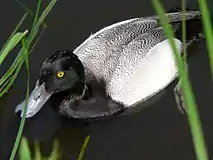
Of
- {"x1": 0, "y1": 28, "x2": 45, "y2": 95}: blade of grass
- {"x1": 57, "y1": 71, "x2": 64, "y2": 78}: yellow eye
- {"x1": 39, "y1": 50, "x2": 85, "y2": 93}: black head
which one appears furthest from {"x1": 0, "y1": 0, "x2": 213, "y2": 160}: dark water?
{"x1": 57, "y1": 71, "x2": 64, "y2": 78}: yellow eye

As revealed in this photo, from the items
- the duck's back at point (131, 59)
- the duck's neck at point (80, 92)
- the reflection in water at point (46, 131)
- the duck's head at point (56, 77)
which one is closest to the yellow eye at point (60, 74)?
the duck's head at point (56, 77)

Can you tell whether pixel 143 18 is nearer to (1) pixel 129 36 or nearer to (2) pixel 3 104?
(1) pixel 129 36

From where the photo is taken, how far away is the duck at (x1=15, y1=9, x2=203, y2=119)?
427 cm

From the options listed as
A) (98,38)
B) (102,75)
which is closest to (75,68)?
(102,75)

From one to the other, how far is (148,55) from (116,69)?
0.29 metres

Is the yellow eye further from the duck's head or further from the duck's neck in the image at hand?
the duck's neck

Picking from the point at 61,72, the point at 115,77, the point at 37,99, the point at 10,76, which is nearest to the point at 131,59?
the point at 115,77

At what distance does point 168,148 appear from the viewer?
14.3ft

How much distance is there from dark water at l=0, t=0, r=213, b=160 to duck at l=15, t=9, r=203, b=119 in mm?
131

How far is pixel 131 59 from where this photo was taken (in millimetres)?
4359

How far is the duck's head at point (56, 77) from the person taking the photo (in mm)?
3900

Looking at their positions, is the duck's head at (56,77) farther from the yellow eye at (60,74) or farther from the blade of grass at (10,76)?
the blade of grass at (10,76)

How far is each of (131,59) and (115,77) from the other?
192 millimetres

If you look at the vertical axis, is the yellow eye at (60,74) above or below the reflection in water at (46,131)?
above
